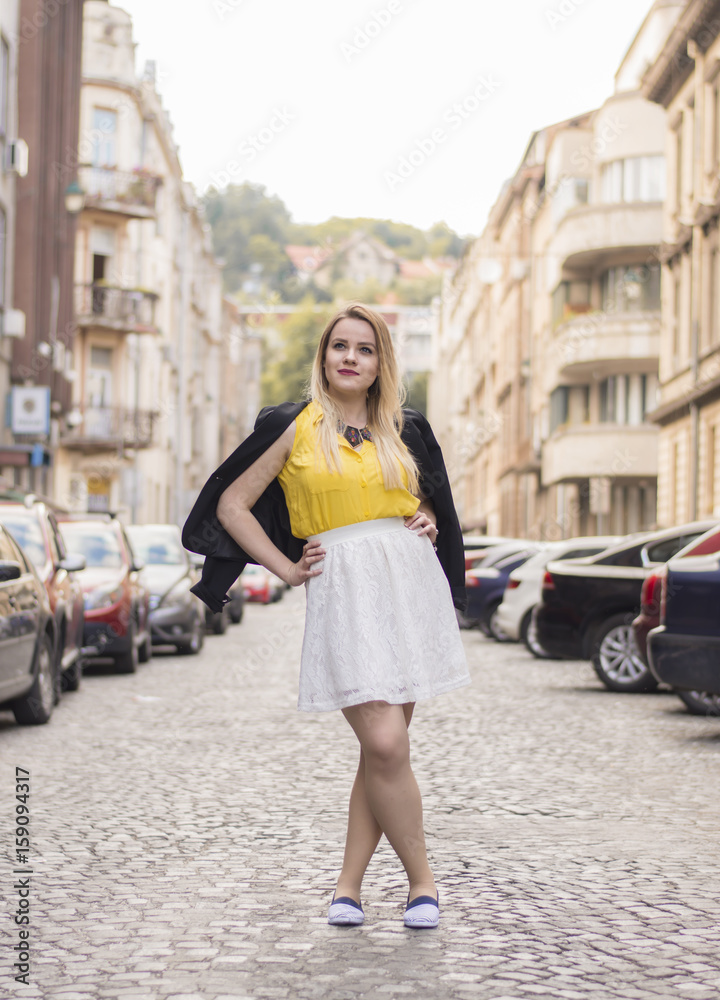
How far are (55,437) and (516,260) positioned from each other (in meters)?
28.1

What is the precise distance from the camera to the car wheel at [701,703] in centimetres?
1313

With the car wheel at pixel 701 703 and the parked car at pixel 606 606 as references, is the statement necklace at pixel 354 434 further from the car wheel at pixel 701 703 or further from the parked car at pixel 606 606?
the parked car at pixel 606 606

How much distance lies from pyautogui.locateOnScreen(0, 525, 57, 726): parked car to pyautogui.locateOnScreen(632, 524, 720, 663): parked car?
473 centimetres

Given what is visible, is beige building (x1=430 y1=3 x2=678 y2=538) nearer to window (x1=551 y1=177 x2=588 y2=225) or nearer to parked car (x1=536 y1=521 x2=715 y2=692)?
window (x1=551 y1=177 x2=588 y2=225)

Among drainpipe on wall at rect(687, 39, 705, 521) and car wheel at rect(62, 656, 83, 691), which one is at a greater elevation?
drainpipe on wall at rect(687, 39, 705, 521)

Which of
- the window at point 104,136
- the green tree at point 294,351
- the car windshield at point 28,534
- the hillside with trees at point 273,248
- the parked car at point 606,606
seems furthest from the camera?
the hillside with trees at point 273,248

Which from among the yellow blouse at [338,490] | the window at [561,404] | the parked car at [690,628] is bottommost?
the parked car at [690,628]

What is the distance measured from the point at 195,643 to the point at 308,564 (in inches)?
631

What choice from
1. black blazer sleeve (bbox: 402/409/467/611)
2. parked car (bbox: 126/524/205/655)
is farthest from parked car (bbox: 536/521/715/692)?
black blazer sleeve (bbox: 402/409/467/611)

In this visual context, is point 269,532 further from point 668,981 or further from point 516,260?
point 516,260

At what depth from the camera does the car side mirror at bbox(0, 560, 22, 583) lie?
1024cm

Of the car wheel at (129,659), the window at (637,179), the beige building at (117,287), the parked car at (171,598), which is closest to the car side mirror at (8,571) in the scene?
Result: the car wheel at (129,659)

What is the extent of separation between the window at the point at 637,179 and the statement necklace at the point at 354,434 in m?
41.2

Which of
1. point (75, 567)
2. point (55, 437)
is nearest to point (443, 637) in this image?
point (75, 567)
